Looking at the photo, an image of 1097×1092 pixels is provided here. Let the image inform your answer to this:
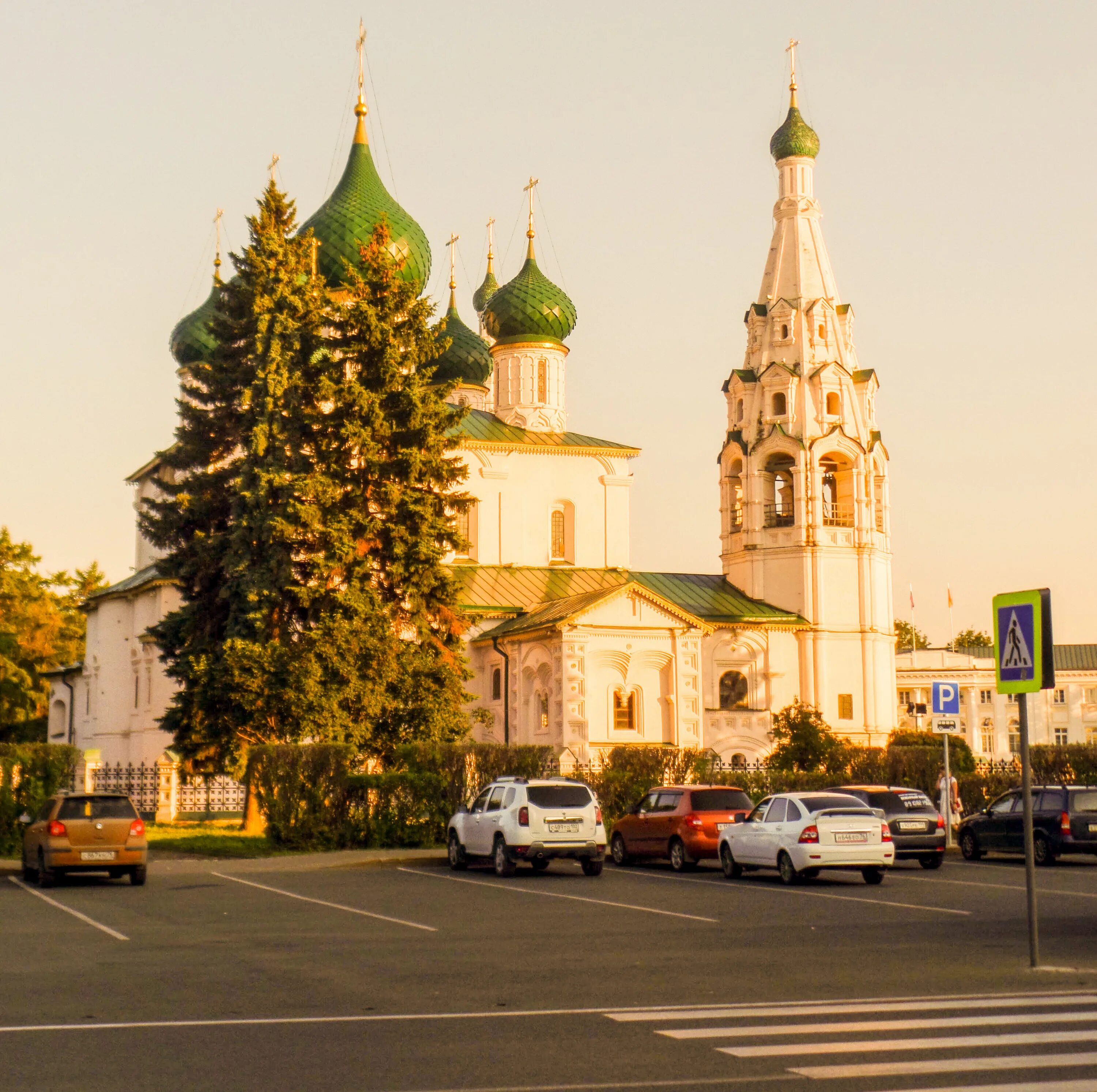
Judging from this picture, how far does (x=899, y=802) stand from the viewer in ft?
82.8

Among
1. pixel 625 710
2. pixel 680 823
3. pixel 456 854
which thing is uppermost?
pixel 625 710

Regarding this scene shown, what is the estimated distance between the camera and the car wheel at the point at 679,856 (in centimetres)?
2491

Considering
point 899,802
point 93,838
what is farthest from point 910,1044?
point 899,802

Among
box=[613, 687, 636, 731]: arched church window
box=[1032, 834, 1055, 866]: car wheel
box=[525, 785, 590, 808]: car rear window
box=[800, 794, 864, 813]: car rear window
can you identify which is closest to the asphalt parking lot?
box=[800, 794, 864, 813]: car rear window

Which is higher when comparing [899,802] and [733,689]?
[733,689]

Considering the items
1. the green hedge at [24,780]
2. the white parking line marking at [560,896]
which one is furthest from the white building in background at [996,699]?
the white parking line marking at [560,896]

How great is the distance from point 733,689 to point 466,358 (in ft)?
54.9

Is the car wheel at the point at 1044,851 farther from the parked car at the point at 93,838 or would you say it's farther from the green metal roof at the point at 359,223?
the green metal roof at the point at 359,223

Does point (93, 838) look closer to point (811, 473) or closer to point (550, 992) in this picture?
point (550, 992)

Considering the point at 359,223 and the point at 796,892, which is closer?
the point at 796,892

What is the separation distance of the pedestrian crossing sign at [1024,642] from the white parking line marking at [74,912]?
874 centimetres

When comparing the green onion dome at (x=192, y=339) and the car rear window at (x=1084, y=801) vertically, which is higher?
the green onion dome at (x=192, y=339)

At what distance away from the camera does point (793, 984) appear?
36.3ft

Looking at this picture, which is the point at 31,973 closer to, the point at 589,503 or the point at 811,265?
the point at 589,503
